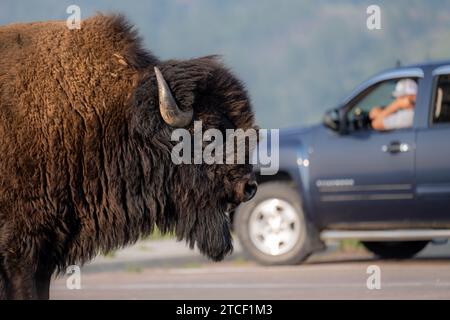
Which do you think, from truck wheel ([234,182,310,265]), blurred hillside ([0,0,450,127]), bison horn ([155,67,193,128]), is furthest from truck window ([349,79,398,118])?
blurred hillside ([0,0,450,127])

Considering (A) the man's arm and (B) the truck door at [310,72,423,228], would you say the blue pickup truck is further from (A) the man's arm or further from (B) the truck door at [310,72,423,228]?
(A) the man's arm

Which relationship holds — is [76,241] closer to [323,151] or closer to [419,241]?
[323,151]

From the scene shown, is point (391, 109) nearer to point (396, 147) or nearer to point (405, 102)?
point (405, 102)

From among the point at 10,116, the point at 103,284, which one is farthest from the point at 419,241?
the point at 10,116

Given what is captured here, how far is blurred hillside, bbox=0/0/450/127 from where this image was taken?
31609mm

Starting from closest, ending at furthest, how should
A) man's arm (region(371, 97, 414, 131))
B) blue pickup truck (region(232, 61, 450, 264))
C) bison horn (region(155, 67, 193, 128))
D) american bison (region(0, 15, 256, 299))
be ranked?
american bison (region(0, 15, 256, 299)) → bison horn (region(155, 67, 193, 128)) → blue pickup truck (region(232, 61, 450, 264)) → man's arm (region(371, 97, 414, 131))

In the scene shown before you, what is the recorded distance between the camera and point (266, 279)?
11.7 metres

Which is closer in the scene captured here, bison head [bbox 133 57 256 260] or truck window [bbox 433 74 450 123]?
bison head [bbox 133 57 256 260]

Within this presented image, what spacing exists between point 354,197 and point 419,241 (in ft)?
4.23

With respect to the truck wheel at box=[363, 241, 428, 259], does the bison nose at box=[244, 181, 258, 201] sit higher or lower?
higher

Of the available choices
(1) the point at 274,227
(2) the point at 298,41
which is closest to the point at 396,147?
(1) the point at 274,227

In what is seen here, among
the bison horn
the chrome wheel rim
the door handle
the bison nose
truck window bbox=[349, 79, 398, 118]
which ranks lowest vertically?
the chrome wheel rim

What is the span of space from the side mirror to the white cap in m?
0.76

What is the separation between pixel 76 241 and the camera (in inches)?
257
